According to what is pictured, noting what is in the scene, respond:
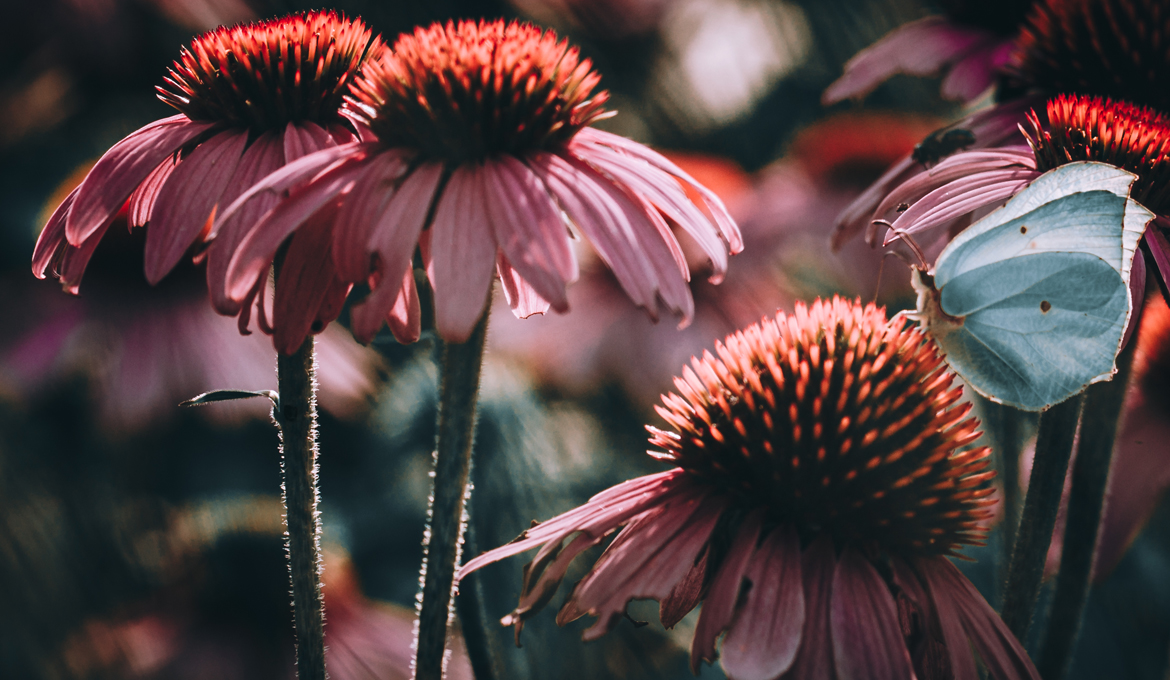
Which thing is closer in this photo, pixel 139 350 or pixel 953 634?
pixel 953 634

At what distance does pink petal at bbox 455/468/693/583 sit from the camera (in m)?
0.65

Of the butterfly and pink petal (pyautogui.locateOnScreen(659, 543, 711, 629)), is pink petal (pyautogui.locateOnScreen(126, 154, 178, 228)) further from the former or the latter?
the butterfly

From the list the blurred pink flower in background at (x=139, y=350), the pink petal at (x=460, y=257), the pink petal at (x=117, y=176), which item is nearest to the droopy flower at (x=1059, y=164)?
the pink petal at (x=460, y=257)

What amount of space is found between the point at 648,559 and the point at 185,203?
0.44 meters

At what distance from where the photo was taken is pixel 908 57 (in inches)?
46.7

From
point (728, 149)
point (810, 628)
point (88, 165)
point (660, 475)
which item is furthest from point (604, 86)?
Answer: point (810, 628)

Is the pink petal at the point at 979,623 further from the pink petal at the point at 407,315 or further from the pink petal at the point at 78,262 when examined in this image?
the pink petal at the point at 78,262

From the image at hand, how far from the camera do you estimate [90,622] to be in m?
0.93

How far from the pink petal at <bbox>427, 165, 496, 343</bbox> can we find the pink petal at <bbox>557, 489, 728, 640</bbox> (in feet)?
0.72

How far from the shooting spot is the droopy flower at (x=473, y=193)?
1.74ft

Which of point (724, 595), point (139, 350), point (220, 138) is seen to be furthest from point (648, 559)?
point (139, 350)

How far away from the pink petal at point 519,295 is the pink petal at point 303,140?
18 centimetres

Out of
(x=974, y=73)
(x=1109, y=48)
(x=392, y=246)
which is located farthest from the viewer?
(x=974, y=73)

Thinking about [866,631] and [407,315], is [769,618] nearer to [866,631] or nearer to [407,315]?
[866,631]
